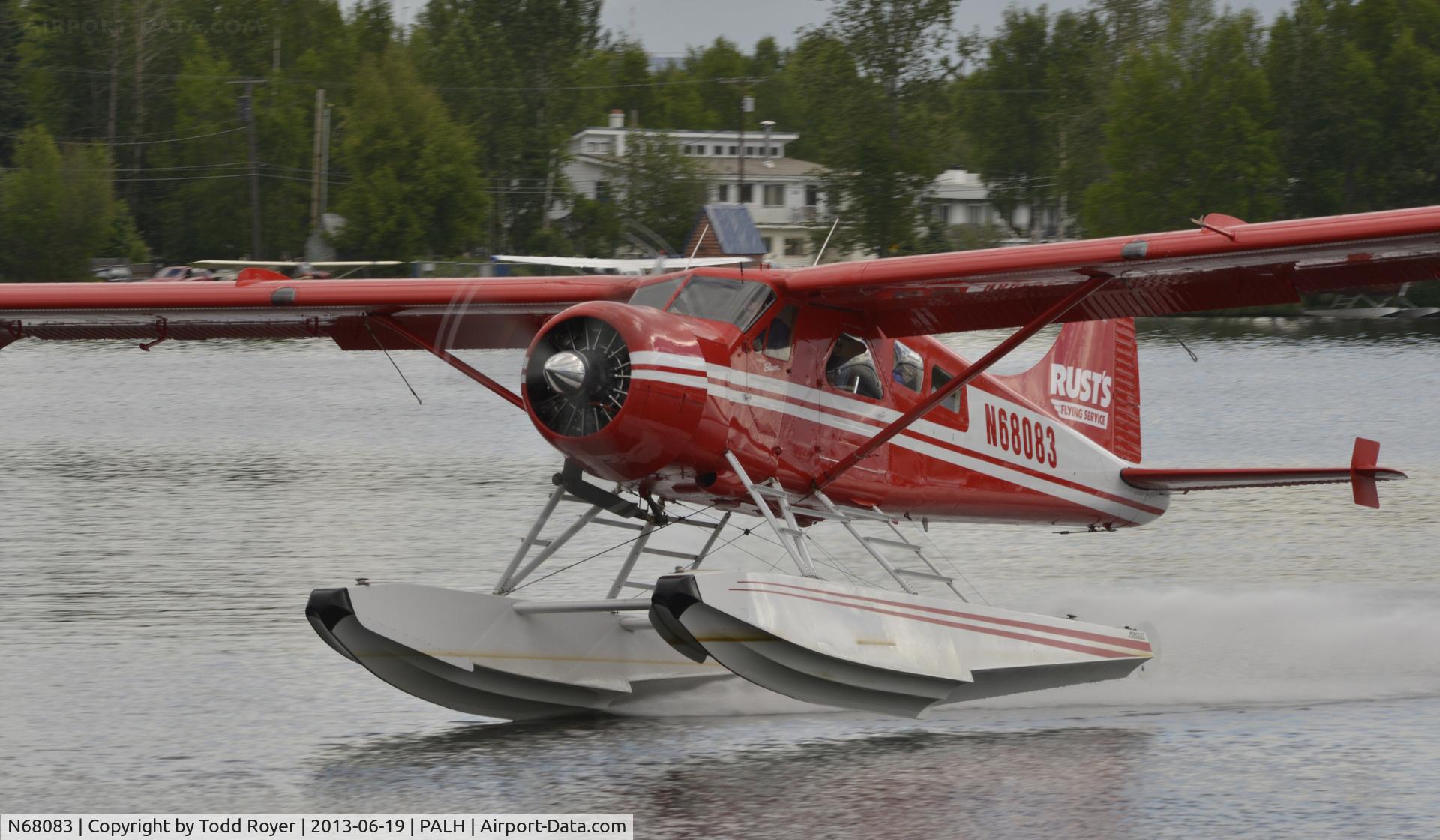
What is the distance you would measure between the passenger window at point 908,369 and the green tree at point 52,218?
181ft

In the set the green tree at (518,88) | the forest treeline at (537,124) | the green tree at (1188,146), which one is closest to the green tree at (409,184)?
the forest treeline at (537,124)

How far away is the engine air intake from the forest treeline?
4647 cm

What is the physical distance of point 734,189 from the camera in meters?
83.8

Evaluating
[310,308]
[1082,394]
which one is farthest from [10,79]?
[1082,394]

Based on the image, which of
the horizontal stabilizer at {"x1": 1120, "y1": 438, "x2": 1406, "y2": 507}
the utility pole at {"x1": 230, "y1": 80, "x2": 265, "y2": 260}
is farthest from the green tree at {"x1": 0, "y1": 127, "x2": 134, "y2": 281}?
the horizontal stabilizer at {"x1": 1120, "y1": 438, "x2": 1406, "y2": 507}

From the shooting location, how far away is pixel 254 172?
59125 millimetres

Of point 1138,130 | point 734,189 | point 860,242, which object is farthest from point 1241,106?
point 734,189

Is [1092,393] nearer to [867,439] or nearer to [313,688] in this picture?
[867,439]

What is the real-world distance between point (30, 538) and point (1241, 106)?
5424 cm

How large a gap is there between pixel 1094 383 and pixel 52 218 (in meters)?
56.2

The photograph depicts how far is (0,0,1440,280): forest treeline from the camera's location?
6238 cm

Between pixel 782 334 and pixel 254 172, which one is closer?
pixel 782 334

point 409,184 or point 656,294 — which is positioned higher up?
point 409,184

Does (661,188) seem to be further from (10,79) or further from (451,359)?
(451,359)
